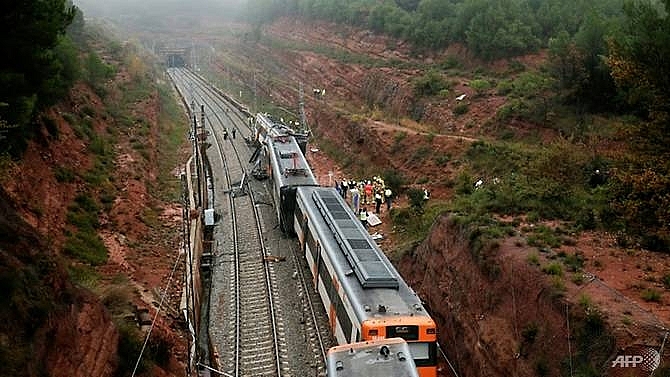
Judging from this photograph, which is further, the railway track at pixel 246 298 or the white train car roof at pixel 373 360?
the railway track at pixel 246 298

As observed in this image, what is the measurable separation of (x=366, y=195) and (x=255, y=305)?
44.4 feet

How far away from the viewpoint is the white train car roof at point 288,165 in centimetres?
3025

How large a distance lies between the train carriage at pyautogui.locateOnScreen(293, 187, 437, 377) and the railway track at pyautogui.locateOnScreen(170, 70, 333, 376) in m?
1.13

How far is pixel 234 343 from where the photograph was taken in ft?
68.7

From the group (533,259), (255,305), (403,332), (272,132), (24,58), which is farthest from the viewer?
(272,132)

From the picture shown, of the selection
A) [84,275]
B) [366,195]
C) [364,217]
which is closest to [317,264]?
[84,275]

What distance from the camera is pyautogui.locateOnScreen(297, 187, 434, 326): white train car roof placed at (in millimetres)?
16750

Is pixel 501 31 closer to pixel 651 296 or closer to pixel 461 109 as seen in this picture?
pixel 461 109

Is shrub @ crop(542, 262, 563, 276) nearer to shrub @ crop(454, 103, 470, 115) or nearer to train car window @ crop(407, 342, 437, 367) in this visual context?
train car window @ crop(407, 342, 437, 367)

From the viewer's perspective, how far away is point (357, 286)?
18.3 metres

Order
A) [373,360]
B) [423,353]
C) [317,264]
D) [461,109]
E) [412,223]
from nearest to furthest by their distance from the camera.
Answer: [373,360] < [423,353] < [317,264] < [412,223] < [461,109]

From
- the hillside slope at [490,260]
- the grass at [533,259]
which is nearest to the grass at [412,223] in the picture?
the hillside slope at [490,260]

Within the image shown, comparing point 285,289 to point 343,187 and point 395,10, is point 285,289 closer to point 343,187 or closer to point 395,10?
point 343,187

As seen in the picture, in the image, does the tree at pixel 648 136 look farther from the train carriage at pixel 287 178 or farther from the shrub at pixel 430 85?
the shrub at pixel 430 85
